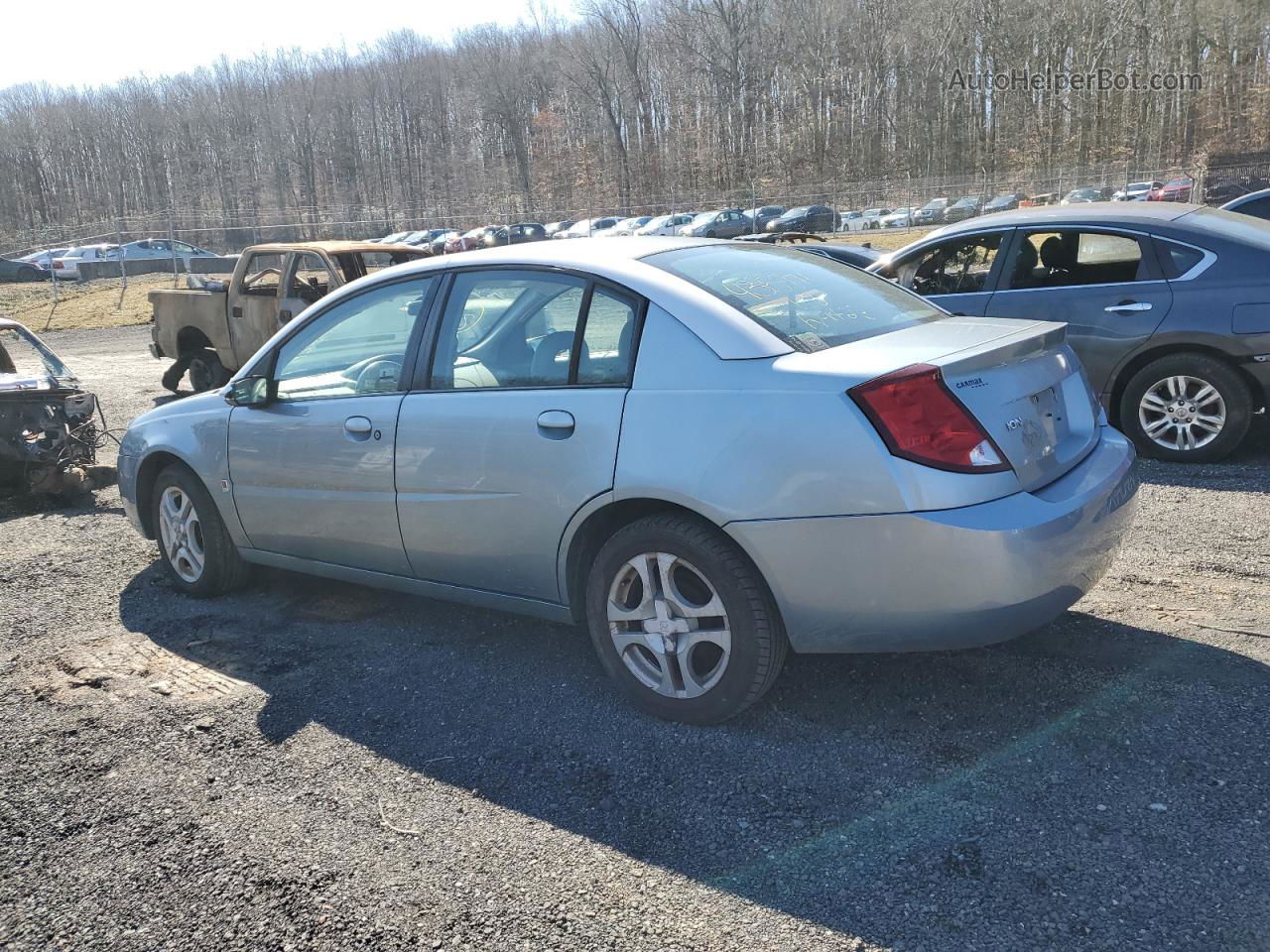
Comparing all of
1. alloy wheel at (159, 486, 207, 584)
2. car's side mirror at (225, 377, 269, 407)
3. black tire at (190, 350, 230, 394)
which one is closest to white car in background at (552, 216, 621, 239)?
black tire at (190, 350, 230, 394)

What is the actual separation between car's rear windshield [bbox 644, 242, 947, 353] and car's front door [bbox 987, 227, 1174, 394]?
120 inches

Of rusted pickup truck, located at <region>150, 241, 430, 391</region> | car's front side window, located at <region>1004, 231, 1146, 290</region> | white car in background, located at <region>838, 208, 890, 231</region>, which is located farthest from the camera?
white car in background, located at <region>838, 208, 890, 231</region>

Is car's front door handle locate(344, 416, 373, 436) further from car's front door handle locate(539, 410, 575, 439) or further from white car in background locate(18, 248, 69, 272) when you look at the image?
white car in background locate(18, 248, 69, 272)

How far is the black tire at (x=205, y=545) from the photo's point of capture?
4.81 meters

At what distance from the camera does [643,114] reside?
287 feet

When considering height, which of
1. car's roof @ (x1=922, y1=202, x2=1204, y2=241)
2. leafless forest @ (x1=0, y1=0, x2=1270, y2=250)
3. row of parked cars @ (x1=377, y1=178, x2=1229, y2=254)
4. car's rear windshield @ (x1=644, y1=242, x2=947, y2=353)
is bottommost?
car's rear windshield @ (x1=644, y1=242, x2=947, y2=353)

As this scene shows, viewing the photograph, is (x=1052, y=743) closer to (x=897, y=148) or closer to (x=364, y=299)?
(x=364, y=299)

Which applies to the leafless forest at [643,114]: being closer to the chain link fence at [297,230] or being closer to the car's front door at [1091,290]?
the chain link fence at [297,230]

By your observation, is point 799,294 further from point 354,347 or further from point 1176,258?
point 1176,258

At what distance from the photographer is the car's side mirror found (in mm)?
4457

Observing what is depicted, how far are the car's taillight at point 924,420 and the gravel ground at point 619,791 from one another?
936mm

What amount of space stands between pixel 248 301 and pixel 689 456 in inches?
399

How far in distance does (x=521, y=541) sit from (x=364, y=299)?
149 cm

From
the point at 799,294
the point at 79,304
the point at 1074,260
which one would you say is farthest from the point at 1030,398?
the point at 79,304
